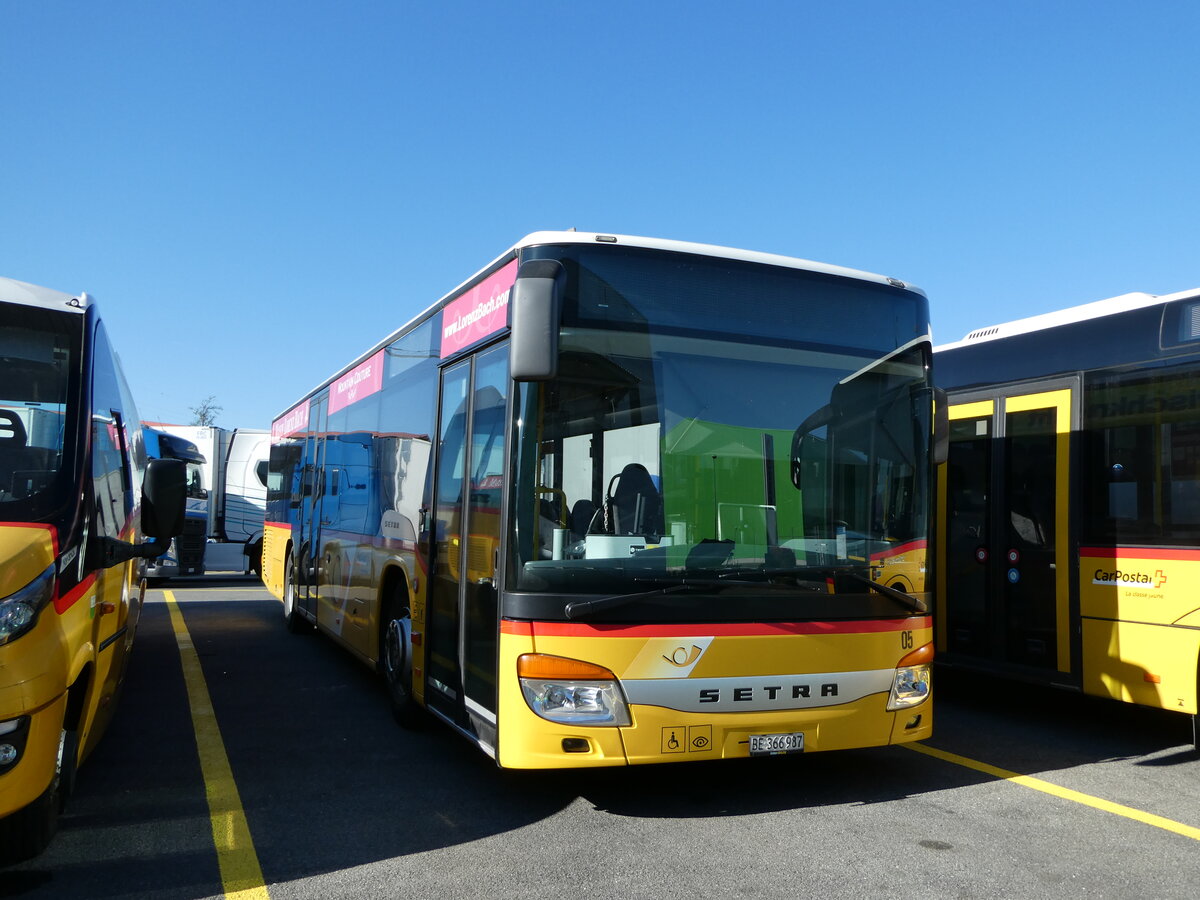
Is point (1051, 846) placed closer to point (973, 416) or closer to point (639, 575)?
point (639, 575)

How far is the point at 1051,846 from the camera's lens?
4707mm

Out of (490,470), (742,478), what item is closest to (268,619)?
(490,470)

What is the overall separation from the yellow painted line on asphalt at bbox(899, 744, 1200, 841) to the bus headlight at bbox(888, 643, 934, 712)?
3.14 feet

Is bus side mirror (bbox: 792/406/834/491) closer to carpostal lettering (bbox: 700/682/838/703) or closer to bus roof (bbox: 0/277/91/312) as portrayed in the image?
carpostal lettering (bbox: 700/682/838/703)

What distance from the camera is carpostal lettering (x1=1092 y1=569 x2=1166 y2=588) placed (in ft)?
21.6

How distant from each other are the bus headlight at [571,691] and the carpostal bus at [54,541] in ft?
6.41

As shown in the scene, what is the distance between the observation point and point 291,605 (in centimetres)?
1236

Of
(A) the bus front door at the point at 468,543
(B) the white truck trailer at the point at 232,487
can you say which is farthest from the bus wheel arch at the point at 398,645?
(B) the white truck trailer at the point at 232,487

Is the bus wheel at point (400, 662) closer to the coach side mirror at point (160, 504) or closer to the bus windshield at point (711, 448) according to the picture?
the coach side mirror at point (160, 504)

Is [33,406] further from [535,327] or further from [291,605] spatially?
[291,605]

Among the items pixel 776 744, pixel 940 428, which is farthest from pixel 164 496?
pixel 940 428

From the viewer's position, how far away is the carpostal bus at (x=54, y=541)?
12.4 ft

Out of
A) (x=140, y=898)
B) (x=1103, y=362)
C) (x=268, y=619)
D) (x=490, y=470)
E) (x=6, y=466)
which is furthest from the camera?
(x=268, y=619)

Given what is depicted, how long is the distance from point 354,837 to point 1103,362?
584 centimetres
